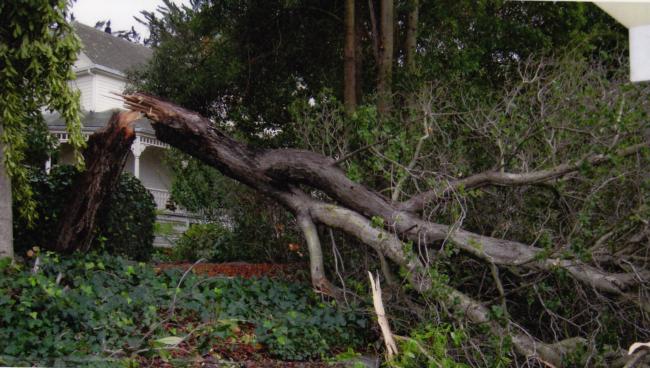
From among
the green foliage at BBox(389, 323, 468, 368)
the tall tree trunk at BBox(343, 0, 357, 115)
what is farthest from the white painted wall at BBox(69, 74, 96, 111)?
the green foliage at BBox(389, 323, 468, 368)

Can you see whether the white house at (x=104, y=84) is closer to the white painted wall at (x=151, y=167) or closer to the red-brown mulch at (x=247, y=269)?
the white painted wall at (x=151, y=167)

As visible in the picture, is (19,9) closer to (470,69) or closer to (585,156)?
(585,156)

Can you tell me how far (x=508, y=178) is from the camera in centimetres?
634

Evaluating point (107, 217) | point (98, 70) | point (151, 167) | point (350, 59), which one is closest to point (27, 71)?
point (107, 217)

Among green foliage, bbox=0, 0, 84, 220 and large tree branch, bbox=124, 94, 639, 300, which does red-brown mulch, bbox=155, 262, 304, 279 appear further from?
green foliage, bbox=0, 0, 84, 220

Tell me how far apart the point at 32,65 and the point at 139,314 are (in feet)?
8.00

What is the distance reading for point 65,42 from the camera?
6020 millimetres

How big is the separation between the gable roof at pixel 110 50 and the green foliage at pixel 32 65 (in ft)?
28.2

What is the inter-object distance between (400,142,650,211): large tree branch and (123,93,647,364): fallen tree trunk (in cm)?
16

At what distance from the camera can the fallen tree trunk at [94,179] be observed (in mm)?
7023

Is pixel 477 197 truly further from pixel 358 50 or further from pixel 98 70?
pixel 98 70

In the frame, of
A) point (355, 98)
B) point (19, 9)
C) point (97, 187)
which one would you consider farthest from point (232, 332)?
point (355, 98)

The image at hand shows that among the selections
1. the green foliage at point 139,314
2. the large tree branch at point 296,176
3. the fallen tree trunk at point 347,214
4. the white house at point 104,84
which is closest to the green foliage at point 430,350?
the fallen tree trunk at point 347,214

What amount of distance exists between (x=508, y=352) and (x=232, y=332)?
209 centimetres
